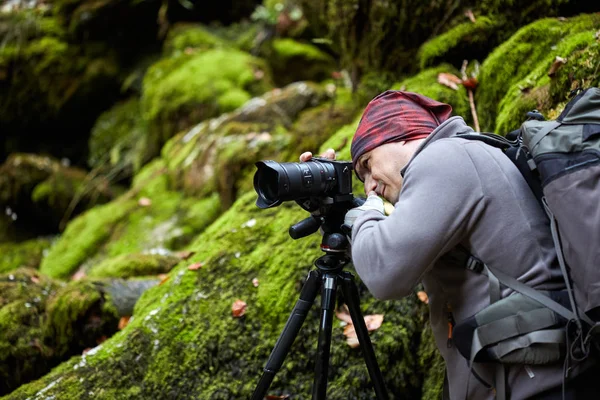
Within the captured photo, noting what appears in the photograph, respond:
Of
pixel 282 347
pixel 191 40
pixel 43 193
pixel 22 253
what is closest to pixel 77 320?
pixel 282 347

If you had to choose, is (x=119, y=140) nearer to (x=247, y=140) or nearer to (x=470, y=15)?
(x=247, y=140)

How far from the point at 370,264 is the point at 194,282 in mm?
1899

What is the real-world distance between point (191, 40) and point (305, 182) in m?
8.73

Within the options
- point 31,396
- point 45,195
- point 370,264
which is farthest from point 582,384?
point 45,195

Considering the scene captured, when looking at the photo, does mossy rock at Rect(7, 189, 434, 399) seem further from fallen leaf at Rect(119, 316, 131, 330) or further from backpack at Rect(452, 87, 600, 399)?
backpack at Rect(452, 87, 600, 399)

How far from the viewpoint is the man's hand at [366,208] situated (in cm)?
192

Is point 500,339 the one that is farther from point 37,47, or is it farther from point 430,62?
point 37,47

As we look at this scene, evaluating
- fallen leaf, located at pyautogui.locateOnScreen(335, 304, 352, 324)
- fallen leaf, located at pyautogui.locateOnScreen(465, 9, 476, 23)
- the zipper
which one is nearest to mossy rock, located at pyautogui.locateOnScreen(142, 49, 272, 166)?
fallen leaf, located at pyautogui.locateOnScreen(465, 9, 476, 23)

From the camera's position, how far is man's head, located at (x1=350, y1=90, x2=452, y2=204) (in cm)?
190

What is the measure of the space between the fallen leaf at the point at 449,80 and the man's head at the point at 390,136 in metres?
1.86

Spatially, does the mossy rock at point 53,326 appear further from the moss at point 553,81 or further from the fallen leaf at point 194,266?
the moss at point 553,81

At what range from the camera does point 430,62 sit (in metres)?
4.13

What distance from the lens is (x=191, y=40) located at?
994cm

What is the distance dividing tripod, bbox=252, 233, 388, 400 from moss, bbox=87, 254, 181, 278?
2.66m
